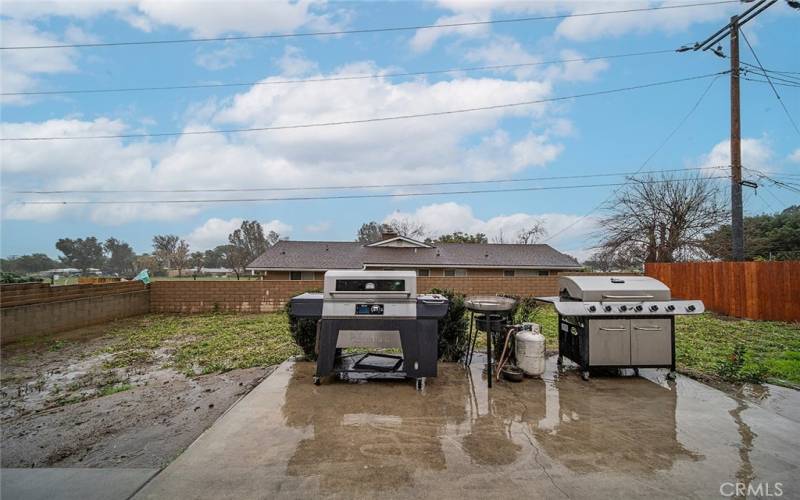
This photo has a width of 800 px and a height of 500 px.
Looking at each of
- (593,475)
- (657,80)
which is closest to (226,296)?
(593,475)

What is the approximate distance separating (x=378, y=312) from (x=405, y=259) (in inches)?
700

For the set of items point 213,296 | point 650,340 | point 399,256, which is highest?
point 399,256

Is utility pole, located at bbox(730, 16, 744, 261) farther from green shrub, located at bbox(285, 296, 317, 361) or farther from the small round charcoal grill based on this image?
green shrub, located at bbox(285, 296, 317, 361)

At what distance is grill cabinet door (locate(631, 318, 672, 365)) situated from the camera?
414 cm

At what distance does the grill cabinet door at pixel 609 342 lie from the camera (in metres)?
4.13

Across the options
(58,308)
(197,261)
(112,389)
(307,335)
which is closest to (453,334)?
(307,335)

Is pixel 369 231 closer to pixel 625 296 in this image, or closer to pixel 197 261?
pixel 197 261

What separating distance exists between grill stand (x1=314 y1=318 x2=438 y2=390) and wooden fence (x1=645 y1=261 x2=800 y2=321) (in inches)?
426

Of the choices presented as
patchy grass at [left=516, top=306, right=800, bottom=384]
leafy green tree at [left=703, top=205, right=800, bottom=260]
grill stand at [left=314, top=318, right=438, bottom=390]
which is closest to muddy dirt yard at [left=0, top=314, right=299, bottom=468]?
grill stand at [left=314, top=318, right=438, bottom=390]

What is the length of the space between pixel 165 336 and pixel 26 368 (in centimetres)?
262

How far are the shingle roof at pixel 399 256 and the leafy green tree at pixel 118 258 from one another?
37666mm

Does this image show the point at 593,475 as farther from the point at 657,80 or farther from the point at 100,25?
the point at 657,80

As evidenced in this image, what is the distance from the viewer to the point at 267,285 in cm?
1286

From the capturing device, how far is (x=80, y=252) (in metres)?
45.2
